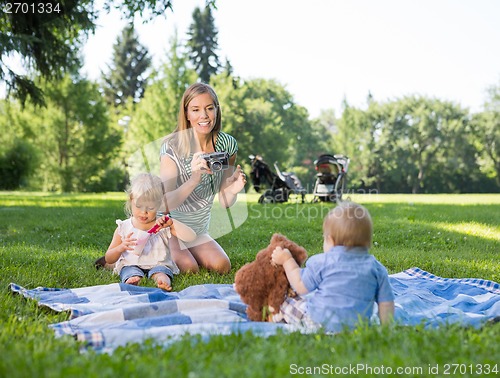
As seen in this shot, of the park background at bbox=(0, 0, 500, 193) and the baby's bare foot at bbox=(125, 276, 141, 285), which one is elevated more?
the park background at bbox=(0, 0, 500, 193)

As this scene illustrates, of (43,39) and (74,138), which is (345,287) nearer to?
(43,39)

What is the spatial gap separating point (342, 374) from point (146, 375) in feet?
2.25

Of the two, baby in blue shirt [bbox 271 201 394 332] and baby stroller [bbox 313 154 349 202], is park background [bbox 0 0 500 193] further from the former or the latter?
baby in blue shirt [bbox 271 201 394 332]

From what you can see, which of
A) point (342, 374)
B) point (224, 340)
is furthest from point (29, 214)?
point (342, 374)

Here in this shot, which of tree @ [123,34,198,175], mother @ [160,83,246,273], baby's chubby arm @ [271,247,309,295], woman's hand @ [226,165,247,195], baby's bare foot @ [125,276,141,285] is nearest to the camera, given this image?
baby's chubby arm @ [271,247,309,295]

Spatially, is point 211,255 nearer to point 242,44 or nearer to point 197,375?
point 197,375

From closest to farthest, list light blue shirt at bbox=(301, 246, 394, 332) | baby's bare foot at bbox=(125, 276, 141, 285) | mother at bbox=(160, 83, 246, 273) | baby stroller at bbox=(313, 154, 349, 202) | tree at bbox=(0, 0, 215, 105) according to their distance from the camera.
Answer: light blue shirt at bbox=(301, 246, 394, 332)
baby's bare foot at bbox=(125, 276, 141, 285)
mother at bbox=(160, 83, 246, 273)
tree at bbox=(0, 0, 215, 105)
baby stroller at bbox=(313, 154, 349, 202)

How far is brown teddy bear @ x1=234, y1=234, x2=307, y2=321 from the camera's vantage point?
2.87 m

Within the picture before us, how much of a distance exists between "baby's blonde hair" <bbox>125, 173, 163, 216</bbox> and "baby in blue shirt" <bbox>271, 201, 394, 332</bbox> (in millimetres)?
1818

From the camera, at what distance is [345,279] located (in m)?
2.58

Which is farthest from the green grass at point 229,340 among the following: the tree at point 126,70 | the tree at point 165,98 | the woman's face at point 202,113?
the tree at point 126,70

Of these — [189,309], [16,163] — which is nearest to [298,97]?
[16,163]

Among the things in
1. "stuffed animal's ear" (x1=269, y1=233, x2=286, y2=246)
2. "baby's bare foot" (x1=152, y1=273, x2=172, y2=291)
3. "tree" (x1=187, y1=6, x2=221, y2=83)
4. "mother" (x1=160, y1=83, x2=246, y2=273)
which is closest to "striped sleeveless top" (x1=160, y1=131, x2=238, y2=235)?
"mother" (x1=160, y1=83, x2=246, y2=273)

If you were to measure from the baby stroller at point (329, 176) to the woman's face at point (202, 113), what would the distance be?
909cm
